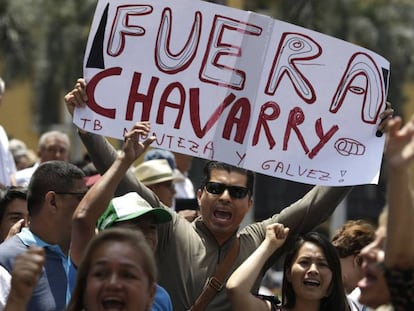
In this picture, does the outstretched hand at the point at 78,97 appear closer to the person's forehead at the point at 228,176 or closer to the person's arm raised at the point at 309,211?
the person's forehead at the point at 228,176

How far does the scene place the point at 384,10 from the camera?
37594mm

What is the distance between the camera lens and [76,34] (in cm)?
3700

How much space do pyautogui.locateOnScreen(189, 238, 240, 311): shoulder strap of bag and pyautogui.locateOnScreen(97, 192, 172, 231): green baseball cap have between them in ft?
1.40

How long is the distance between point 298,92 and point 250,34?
15.0 inches

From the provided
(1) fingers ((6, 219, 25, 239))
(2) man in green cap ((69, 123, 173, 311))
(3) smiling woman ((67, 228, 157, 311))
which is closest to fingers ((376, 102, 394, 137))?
(2) man in green cap ((69, 123, 173, 311))

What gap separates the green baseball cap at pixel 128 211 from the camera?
650 centimetres

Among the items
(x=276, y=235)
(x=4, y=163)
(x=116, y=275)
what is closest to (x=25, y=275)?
(x=116, y=275)

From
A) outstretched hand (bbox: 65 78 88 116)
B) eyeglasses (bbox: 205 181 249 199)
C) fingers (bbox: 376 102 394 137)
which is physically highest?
fingers (bbox: 376 102 394 137)

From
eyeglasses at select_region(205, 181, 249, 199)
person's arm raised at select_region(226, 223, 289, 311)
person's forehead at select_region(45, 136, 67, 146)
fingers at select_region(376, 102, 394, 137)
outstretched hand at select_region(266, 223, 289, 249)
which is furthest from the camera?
person's forehead at select_region(45, 136, 67, 146)

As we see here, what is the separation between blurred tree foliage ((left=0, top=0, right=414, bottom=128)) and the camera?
34781 millimetres

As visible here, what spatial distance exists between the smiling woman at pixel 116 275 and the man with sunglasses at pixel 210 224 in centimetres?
146

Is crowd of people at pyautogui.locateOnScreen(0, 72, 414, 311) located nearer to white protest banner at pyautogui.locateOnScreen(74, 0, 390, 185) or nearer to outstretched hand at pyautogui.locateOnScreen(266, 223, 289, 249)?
Result: outstretched hand at pyautogui.locateOnScreen(266, 223, 289, 249)

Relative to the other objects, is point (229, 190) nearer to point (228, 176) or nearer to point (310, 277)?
point (228, 176)

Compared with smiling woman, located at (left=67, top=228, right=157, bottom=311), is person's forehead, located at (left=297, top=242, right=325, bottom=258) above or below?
below
